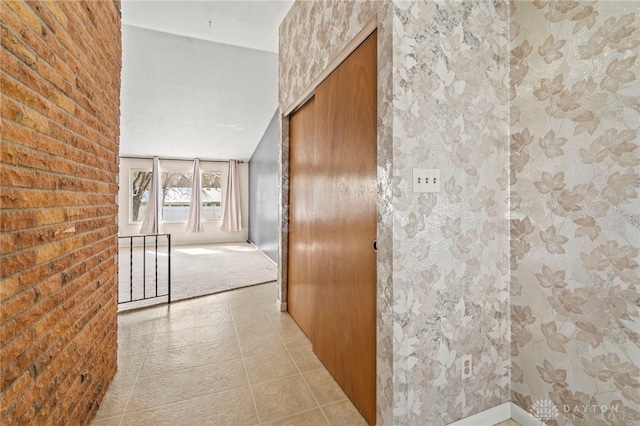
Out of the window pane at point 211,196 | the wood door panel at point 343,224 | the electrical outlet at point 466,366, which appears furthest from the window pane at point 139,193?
the electrical outlet at point 466,366

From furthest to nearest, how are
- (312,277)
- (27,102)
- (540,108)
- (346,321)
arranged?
(312,277) → (346,321) → (540,108) → (27,102)

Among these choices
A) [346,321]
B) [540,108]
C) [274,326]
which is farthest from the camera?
[274,326]

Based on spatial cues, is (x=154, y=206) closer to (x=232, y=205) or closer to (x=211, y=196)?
(x=211, y=196)

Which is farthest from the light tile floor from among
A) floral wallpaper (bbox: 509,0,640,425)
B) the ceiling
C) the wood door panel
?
the ceiling

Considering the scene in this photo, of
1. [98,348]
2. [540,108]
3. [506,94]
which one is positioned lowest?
[98,348]

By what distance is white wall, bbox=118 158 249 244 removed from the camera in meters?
7.14

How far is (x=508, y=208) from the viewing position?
1493mm

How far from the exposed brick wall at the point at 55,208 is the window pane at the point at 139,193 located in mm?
6463

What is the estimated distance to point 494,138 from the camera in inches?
57.8

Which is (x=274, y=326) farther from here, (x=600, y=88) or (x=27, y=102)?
(x=600, y=88)

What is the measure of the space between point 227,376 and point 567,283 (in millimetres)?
1877

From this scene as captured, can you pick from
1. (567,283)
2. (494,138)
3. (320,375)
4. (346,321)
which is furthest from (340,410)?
(494,138)

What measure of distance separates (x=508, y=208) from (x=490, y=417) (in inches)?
40.5

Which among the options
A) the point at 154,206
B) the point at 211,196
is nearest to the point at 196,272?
the point at 154,206
